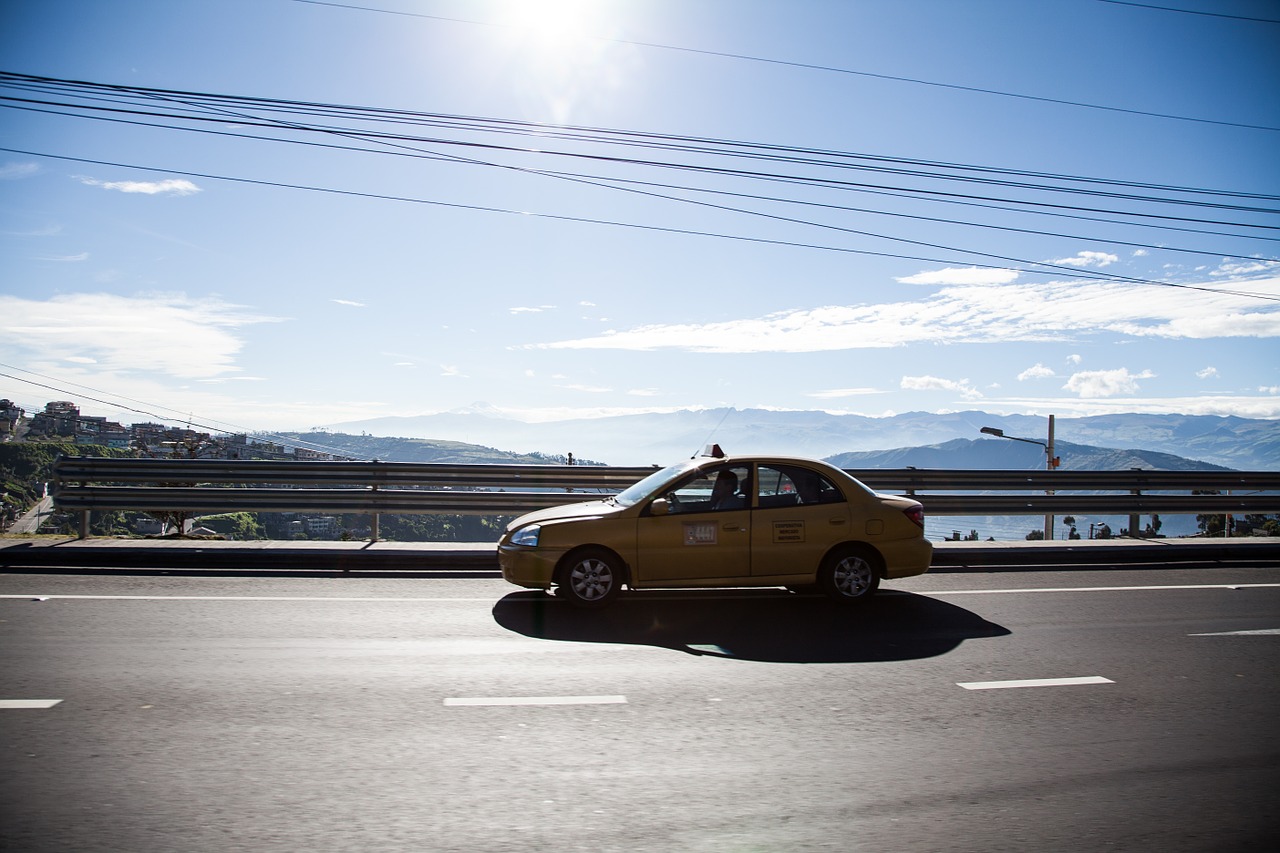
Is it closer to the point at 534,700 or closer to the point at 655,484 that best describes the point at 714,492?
the point at 655,484

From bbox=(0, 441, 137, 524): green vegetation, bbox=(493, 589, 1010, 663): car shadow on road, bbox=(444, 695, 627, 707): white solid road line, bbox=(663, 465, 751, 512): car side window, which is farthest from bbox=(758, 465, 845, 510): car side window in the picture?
bbox=(0, 441, 137, 524): green vegetation

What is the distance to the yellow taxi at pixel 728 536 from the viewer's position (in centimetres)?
814

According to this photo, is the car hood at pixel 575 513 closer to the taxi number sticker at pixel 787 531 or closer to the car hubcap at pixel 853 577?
the taxi number sticker at pixel 787 531

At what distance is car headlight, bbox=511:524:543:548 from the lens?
→ 8.20m

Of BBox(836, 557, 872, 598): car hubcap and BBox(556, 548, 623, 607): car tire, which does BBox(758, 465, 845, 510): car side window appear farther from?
BBox(556, 548, 623, 607): car tire

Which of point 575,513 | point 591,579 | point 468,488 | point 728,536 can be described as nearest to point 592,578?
point 591,579

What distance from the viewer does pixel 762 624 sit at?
773cm

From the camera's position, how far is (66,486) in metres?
11.8

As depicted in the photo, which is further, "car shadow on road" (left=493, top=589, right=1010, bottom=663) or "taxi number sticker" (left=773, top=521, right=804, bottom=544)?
"taxi number sticker" (left=773, top=521, right=804, bottom=544)

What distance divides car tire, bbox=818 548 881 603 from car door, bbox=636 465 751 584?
0.85 metres

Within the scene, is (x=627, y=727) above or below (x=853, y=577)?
Answer: below

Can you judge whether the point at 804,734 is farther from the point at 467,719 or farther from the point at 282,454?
the point at 282,454

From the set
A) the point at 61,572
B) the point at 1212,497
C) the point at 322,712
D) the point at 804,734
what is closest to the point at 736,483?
the point at 804,734

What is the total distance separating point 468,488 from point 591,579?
5.14 meters
